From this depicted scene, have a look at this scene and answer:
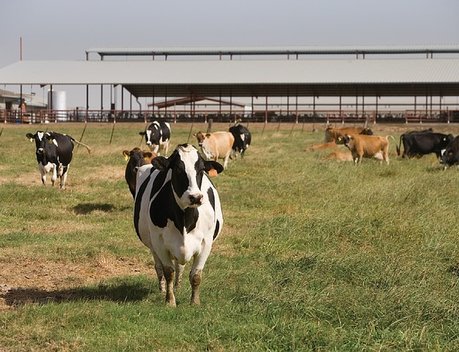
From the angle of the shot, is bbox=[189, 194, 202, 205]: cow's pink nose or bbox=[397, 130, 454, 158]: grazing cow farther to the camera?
bbox=[397, 130, 454, 158]: grazing cow

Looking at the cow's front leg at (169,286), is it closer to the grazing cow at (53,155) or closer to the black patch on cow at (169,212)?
the black patch on cow at (169,212)

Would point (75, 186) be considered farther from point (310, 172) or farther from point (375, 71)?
point (375, 71)

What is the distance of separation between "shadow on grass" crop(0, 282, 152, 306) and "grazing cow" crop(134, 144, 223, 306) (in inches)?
22.1

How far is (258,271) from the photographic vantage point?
26.0ft

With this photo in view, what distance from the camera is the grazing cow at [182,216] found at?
21.0 ft

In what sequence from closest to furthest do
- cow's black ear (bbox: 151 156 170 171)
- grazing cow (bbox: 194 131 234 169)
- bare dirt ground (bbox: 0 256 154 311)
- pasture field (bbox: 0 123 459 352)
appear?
pasture field (bbox: 0 123 459 352), cow's black ear (bbox: 151 156 170 171), bare dirt ground (bbox: 0 256 154 311), grazing cow (bbox: 194 131 234 169)

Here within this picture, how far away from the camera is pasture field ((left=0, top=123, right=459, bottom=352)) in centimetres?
539

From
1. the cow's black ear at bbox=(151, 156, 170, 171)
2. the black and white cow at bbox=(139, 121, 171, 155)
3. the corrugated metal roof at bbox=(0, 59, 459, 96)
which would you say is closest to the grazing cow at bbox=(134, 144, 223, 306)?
the cow's black ear at bbox=(151, 156, 170, 171)

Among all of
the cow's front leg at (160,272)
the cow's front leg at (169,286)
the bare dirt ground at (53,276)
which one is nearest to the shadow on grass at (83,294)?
the bare dirt ground at (53,276)

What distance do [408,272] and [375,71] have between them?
45261 millimetres

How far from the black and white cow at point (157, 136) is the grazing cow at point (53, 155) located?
256 inches

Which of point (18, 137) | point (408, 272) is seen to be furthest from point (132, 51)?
point (408, 272)

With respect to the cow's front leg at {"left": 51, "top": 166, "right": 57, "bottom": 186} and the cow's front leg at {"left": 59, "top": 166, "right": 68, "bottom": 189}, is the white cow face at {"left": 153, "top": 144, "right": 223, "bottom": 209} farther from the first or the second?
the cow's front leg at {"left": 59, "top": 166, "right": 68, "bottom": 189}

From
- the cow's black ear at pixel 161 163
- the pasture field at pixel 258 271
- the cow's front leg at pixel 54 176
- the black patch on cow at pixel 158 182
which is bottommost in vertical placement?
the pasture field at pixel 258 271
